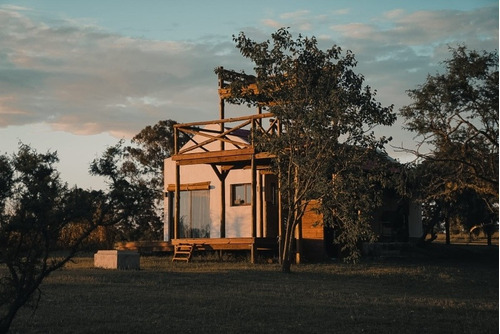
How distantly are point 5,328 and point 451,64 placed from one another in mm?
16478

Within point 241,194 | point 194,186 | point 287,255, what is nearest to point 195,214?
point 194,186

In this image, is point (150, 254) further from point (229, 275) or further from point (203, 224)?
point (229, 275)

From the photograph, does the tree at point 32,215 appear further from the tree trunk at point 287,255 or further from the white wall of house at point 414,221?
the white wall of house at point 414,221

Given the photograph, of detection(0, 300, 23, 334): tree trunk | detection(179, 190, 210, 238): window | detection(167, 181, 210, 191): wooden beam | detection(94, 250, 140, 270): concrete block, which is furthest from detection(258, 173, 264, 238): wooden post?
detection(0, 300, 23, 334): tree trunk

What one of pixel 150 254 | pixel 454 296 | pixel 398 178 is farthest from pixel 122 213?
pixel 150 254

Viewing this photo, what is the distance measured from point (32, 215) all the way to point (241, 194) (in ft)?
69.8

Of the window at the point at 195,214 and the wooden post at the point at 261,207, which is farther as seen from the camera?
the window at the point at 195,214

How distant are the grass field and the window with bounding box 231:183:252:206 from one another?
5.86 meters

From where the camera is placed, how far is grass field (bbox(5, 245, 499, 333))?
13.6 meters

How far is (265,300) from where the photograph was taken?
16766 millimetres

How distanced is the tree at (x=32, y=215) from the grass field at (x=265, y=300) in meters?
1.86

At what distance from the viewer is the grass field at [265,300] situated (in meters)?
13.6

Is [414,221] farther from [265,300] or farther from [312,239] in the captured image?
[265,300]

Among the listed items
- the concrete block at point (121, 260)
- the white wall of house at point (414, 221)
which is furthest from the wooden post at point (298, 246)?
the white wall of house at point (414, 221)
